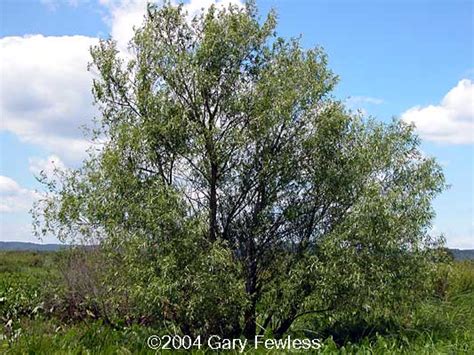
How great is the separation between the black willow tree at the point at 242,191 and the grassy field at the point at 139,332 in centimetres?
42

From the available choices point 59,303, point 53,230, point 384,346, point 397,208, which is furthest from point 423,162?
point 59,303

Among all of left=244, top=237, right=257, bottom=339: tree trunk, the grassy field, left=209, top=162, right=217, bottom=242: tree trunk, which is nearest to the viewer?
the grassy field

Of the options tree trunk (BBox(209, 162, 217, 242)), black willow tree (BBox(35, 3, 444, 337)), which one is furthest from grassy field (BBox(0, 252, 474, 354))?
tree trunk (BBox(209, 162, 217, 242))

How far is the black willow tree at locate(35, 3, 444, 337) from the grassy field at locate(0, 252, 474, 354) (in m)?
0.42

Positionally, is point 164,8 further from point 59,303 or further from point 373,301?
point 59,303

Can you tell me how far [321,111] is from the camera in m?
8.47

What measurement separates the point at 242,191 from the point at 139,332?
7.22 feet

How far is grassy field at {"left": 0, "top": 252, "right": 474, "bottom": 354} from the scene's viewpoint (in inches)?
290

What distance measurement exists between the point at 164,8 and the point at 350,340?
488 centimetres

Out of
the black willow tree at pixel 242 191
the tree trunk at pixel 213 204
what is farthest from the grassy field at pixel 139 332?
the tree trunk at pixel 213 204

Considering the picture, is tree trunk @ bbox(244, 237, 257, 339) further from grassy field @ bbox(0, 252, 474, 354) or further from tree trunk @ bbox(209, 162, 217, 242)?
grassy field @ bbox(0, 252, 474, 354)

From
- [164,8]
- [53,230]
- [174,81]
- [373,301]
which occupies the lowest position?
[373,301]

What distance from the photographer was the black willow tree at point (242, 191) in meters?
7.85

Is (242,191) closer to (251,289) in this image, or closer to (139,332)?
(251,289)
